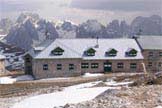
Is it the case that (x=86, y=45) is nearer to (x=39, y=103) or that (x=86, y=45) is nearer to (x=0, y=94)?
(x=0, y=94)

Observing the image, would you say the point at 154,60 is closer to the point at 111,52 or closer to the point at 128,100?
the point at 111,52

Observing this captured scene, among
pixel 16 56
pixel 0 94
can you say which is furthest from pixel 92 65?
pixel 16 56

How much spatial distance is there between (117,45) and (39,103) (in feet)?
139

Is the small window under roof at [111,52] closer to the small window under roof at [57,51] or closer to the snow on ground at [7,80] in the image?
the small window under roof at [57,51]

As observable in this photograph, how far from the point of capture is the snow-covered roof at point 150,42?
79062 millimetres

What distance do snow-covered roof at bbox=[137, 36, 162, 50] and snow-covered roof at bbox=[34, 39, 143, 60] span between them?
4.68 m

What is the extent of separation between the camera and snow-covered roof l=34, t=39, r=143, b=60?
6856cm

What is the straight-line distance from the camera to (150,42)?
8038 cm

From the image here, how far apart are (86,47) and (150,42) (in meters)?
15.1

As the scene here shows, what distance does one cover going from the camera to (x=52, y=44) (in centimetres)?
7081

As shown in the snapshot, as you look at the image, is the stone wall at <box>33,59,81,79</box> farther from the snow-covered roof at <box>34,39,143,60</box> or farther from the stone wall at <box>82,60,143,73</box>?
the stone wall at <box>82,60,143,73</box>

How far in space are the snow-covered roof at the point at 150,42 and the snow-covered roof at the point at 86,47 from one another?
15.3 feet

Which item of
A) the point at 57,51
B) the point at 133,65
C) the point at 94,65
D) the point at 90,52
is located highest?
the point at 57,51

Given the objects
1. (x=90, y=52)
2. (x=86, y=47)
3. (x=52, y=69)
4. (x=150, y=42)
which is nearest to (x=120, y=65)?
(x=90, y=52)
